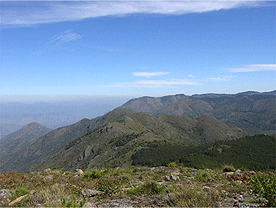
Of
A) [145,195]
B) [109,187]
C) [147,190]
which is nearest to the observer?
[145,195]

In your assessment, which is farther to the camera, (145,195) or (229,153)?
(229,153)

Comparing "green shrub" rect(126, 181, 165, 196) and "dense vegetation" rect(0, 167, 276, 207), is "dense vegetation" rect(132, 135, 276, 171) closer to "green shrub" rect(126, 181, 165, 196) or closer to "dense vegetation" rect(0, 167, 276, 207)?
"dense vegetation" rect(0, 167, 276, 207)

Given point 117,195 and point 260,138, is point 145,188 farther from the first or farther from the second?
point 260,138

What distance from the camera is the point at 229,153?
138 meters

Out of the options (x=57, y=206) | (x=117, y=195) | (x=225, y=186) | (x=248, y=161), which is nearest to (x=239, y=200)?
(x=225, y=186)

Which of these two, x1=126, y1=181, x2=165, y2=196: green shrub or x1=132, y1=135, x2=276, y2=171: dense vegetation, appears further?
x1=132, y1=135, x2=276, y2=171: dense vegetation

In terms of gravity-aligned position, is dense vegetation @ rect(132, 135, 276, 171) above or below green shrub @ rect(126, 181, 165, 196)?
below

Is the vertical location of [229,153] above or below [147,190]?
below

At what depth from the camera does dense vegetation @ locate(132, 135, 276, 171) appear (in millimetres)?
Result: 125938

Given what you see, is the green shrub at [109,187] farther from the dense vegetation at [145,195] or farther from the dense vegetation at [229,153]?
the dense vegetation at [229,153]

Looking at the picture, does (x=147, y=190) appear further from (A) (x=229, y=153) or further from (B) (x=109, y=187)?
(A) (x=229, y=153)

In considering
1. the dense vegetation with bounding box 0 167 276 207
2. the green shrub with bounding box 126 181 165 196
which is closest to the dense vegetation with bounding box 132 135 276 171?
the dense vegetation with bounding box 0 167 276 207

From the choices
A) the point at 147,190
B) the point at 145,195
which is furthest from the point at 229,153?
the point at 145,195

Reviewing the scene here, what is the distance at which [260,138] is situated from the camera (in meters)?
172
